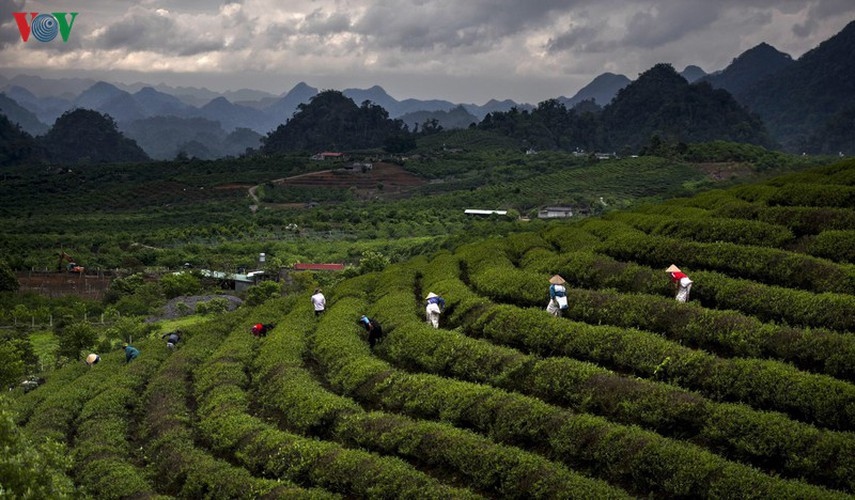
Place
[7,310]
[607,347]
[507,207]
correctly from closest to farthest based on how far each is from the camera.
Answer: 1. [607,347]
2. [7,310]
3. [507,207]

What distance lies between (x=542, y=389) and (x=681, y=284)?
4.77 meters

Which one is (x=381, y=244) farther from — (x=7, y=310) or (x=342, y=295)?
(x=342, y=295)

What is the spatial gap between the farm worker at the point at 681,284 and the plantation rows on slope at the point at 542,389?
1.27 ft

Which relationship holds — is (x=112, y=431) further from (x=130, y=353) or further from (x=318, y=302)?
(x=318, y=302)

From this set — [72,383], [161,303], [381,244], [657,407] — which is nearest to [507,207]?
[381,244]

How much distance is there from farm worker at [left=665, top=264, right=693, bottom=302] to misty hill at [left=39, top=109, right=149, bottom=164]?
18512 centimetres

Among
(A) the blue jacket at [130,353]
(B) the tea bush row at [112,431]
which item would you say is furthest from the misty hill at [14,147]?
(B) the tea bush row at [112,431]

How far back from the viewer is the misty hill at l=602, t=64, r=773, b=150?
160 metres

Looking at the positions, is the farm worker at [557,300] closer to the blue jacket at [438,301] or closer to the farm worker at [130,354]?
the blue jacket at [438,301]

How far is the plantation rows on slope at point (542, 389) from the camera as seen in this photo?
13.1 m

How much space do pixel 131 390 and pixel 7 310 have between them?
2585 cm

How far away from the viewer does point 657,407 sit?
1418 cm

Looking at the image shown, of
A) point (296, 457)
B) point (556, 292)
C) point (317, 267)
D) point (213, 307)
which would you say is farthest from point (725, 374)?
point (317, 267)

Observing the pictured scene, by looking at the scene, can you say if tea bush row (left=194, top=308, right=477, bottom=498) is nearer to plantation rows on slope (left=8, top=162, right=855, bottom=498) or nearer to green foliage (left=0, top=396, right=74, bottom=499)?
plantation rows on slope (left=8, top=162, right=855, bottom=498)
